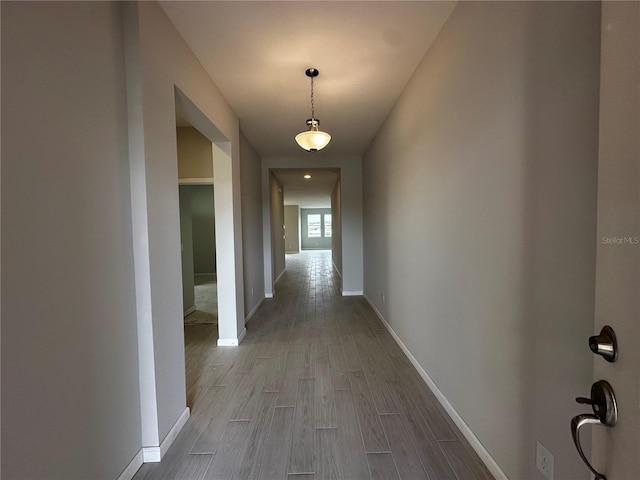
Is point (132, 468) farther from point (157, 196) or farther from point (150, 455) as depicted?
point (157, 196)

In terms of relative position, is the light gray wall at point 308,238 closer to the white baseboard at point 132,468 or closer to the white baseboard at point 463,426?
the white baseboard at point 463,426

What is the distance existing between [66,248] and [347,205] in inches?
190

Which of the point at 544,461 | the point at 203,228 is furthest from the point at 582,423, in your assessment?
the point at 203,228

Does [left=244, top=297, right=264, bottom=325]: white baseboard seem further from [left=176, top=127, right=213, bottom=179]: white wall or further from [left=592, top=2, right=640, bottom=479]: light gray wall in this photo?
[left=592, top=2, right=640, bottom=479]: light gray wall

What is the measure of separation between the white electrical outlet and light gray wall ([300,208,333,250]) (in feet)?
52.8

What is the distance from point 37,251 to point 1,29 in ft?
2.36

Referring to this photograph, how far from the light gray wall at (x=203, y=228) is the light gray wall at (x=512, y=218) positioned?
275 inches

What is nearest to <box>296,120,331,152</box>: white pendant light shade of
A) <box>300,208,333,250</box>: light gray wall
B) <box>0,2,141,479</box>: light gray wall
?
<box>0,2,141,479</box>: light gray wall

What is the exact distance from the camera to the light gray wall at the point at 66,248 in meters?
0.96

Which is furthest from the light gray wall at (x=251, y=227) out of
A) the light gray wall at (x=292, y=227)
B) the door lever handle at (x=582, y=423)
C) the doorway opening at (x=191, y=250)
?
the light gray wall at (x=292, y=227)

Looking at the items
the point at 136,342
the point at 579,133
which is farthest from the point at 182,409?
the point at 579,133

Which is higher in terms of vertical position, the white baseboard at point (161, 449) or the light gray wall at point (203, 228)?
the light gray wall at point (203, 228)

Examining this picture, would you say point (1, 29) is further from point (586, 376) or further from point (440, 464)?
point (440, 464)

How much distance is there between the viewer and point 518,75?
1.27m
